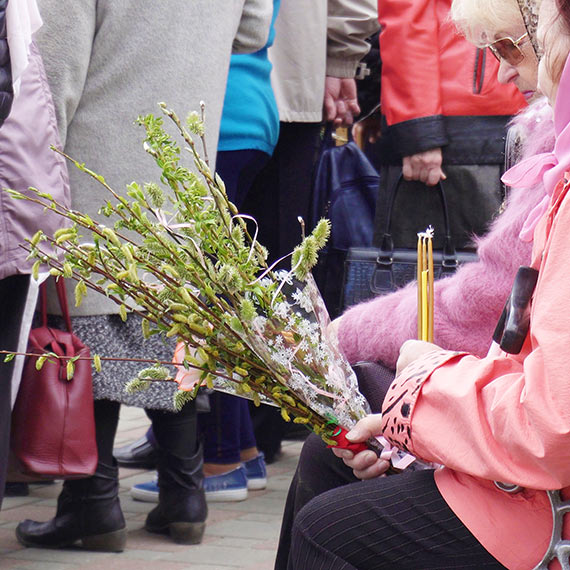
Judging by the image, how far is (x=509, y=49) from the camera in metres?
2.04

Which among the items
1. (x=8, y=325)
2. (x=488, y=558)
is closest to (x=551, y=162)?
(x=488, y=558)

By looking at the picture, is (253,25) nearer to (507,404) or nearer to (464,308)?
(464,308)

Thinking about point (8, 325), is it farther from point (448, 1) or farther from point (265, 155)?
point (448, 1)

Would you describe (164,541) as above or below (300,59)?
below

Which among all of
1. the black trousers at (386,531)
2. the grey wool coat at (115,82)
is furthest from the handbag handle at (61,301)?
the black trousers at (386,531)

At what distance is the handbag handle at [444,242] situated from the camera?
10.9ft

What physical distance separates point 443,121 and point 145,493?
160 cm

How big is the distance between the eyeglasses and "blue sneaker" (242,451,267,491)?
89.4 inches

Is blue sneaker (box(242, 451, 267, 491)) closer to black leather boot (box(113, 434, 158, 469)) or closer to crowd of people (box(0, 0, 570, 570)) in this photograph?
crowd of people (box(0, 0, 570, 570))

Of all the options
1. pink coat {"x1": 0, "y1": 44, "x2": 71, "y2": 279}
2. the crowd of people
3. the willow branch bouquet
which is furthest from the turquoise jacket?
the willow branch bouquet

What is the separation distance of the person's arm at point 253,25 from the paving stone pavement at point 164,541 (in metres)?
1.53

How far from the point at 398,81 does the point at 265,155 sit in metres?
0.51

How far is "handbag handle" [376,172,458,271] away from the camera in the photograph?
3.33 meters

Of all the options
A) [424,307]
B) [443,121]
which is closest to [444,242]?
[443,121]
